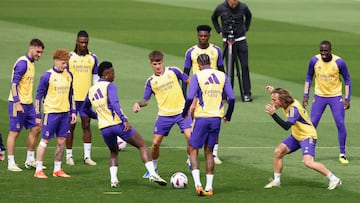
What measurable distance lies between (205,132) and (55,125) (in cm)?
319

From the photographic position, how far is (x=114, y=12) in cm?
4919

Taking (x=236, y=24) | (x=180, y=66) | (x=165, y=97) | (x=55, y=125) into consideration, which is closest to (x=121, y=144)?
(x=165, y=97)

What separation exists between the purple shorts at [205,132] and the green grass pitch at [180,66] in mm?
884

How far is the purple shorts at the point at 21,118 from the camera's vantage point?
2164 cm

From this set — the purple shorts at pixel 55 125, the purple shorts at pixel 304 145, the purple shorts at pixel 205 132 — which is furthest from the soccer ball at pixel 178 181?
the purple shorts at pixel 55 125

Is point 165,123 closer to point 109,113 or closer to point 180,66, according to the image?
point 109,113

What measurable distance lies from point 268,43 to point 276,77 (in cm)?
645

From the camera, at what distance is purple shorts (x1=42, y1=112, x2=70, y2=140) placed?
2097cm

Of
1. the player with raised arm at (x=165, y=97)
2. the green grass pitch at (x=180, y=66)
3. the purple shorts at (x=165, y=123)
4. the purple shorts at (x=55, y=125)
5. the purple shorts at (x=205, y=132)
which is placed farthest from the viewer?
the purple shorts at (x=165, y=123)

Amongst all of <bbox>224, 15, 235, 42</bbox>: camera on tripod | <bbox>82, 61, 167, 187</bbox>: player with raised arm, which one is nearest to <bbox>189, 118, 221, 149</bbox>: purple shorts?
<bbox>82, 61, 167, 187</bbox>: player with raised arm

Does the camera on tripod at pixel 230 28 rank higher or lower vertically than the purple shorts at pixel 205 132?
higher

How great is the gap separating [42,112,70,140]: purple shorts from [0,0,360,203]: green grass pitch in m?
0.82

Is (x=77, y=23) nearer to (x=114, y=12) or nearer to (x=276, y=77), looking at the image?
(x=114, y=12)

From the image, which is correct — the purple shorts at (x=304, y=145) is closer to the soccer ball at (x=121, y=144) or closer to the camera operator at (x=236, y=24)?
the soccer ball at (x=121, y=144)
